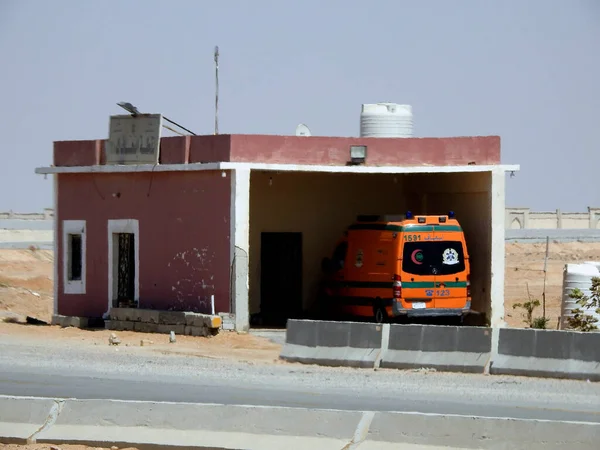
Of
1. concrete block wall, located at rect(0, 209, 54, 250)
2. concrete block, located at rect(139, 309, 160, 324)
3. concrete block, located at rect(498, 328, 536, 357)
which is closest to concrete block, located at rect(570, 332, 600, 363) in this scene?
concrete block, located at rect(498, 328, 536, 357)

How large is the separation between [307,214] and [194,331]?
6.10m

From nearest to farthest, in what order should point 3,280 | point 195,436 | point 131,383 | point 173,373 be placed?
1. point 195,436
2. point 131,383
3. point 173,373
4. point 3,280

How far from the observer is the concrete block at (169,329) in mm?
26109

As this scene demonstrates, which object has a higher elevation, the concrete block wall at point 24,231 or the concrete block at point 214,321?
the concrete block wall at point 24,231

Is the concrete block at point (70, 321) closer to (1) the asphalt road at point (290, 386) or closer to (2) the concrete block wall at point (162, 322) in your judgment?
(2) the concrete block wall at point (162, 322)

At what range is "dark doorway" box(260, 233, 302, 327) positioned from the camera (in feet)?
98.7

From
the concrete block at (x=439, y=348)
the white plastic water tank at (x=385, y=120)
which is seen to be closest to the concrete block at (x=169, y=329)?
the white plastic water tank at (x=385, y=120)

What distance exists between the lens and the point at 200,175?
26297 mm

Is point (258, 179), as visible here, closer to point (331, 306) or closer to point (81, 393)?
point (331, 306)

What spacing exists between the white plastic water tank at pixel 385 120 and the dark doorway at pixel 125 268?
6250mm

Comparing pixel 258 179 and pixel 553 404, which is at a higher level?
pixel 258 179

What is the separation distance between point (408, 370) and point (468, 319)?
9.00m

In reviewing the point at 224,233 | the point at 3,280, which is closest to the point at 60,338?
the point at 224,233

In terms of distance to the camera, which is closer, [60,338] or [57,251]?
[60,338]
